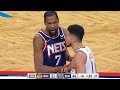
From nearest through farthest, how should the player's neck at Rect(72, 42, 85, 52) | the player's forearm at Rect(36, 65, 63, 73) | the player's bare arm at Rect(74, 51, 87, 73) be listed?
the player's bare arm at Rect(74, 51, 87, 73) < the player's neck at Rect(72, 42, 85, 52) < the player's forearm at Rect(36, 65, 63, 73)

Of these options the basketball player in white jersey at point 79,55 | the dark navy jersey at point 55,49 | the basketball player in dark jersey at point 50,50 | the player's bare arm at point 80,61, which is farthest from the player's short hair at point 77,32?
the dark navy jersey at point 55,49

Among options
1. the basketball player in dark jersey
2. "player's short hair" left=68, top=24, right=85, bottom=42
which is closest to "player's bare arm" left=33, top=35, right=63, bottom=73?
the basketball player in dark jersey

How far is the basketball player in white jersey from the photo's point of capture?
482 cm

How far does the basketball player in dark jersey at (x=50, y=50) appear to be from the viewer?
5.35m

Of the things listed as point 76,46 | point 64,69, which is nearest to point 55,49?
A: point 64,69

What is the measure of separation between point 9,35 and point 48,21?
15.6ft

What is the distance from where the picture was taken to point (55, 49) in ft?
17.7

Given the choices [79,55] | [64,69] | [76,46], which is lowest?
[64,69]

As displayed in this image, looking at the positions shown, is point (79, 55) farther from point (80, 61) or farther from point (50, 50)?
point (50, 50)

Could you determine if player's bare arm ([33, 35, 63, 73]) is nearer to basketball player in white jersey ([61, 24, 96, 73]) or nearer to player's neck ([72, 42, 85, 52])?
basketball player in white jersey ([61, 24, 96, 73])

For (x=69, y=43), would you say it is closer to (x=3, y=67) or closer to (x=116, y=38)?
(x=3, y=67)

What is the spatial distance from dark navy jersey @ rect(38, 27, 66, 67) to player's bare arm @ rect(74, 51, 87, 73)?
0.58 metres

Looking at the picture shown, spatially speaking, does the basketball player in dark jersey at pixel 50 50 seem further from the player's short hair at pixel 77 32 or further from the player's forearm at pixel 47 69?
the player's short hair at pixel 77 32

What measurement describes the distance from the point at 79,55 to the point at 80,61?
7cm
